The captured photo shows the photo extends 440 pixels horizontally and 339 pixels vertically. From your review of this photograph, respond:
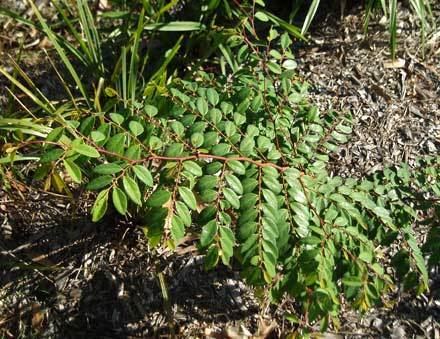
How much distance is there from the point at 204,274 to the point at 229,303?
16cm

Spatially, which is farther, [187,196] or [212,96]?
[212,96]

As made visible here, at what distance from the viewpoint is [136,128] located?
58.6 inches

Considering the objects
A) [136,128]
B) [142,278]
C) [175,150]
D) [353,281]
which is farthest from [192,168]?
[142,278]

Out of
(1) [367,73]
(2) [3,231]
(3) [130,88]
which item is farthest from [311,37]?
(2) [3,231]

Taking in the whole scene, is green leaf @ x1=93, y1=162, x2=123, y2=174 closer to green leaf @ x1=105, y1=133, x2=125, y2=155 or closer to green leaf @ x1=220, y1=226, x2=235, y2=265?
green leaf @ x1=105, y1=133, x2=125, y2=155

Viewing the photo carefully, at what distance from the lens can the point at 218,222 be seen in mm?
1409

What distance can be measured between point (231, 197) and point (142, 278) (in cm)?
110

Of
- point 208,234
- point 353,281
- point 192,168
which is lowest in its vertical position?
point 353,281

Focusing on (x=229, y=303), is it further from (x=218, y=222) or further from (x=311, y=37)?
(x=311, y=37)

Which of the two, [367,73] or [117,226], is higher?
[367,73]

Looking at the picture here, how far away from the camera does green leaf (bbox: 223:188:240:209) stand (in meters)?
1.41

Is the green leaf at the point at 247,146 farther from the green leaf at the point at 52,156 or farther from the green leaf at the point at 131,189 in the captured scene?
the green leaf at the point at 52,156

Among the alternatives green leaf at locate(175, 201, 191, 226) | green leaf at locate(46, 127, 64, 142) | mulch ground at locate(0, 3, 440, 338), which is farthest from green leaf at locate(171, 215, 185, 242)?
mulch ground at locate(0, 3, 440, 338)

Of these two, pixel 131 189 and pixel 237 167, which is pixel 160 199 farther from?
pixel 237 167
